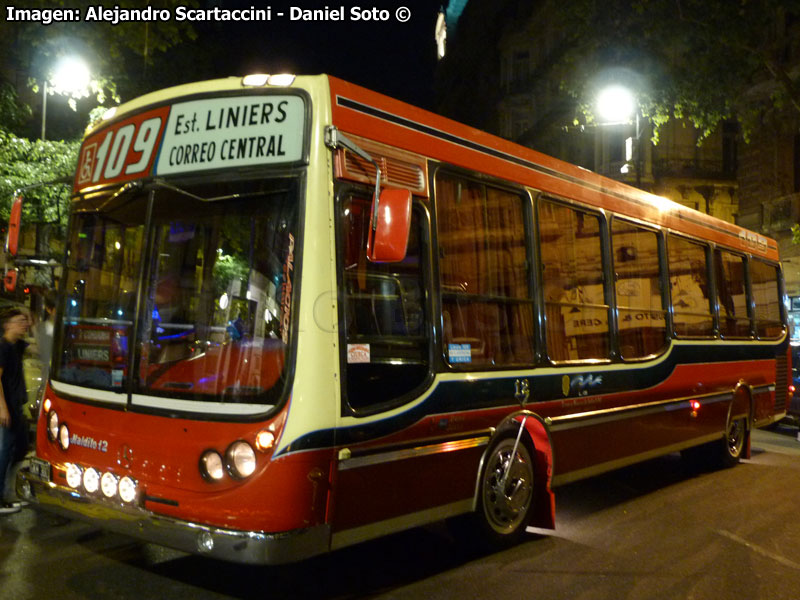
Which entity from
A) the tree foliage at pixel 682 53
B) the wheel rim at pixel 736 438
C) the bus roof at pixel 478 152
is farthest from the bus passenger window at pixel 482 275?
the tree foliage at pixel 682 53

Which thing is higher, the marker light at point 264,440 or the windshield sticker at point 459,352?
the windshield sticker at point 459,352

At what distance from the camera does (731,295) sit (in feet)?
33.9

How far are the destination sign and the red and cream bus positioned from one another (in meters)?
0.01

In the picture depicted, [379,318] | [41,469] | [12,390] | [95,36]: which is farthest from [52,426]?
[95,36]

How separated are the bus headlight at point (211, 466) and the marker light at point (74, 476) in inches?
40.2

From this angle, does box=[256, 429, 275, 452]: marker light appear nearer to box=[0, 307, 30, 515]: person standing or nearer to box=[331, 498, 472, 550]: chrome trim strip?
box=[331, 498, 472, 550]: chrome trim strip

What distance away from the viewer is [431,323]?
17.4ft

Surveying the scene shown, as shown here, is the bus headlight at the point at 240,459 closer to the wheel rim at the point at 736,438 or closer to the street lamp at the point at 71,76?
the wheel rim at the point at 736,438

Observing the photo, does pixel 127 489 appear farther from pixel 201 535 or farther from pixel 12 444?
pixel 12 444

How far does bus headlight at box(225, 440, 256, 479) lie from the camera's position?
14.3 ft

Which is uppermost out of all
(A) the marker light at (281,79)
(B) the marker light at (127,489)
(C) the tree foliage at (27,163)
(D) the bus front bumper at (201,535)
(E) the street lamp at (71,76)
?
(E) the street lamp at (71,76)

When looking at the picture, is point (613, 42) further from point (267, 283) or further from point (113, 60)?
point (267, 283)

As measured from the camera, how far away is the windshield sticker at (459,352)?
5461mm

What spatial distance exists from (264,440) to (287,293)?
820 mm
